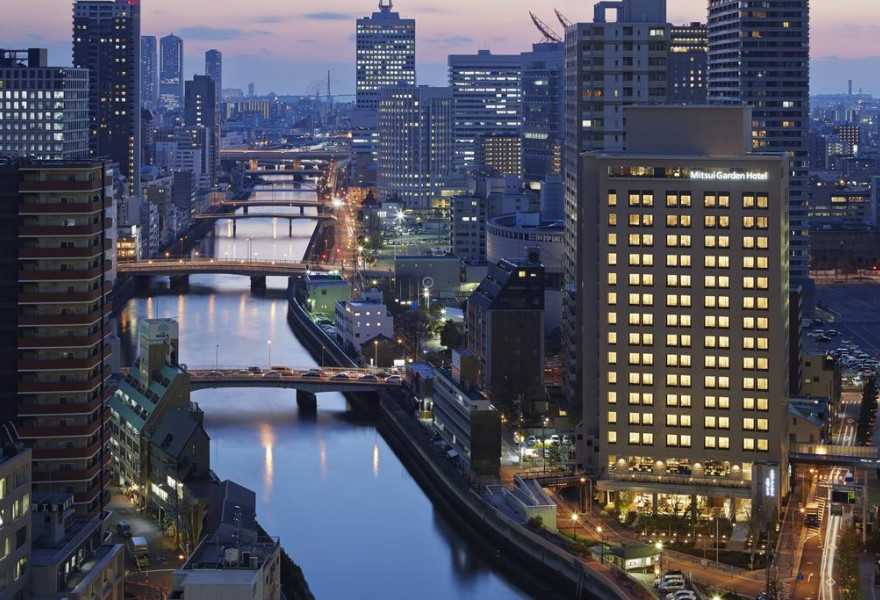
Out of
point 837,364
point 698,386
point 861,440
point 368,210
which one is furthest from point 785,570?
point 368,210

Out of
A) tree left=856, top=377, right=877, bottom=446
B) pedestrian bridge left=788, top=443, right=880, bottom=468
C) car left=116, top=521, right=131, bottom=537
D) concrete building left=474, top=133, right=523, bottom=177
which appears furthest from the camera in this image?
concrete building left=474, top=133, right=523, bottom=177

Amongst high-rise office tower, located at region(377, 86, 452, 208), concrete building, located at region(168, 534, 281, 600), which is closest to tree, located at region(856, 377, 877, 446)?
concrete building, located at region(168, 534, 281, 600)

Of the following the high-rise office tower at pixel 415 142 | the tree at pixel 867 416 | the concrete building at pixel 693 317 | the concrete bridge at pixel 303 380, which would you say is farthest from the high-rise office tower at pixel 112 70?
the concrete building at pixel 693 317

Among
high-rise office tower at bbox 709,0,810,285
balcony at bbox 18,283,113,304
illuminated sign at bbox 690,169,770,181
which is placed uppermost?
high-rise office tower at bbox 709,0,810,285

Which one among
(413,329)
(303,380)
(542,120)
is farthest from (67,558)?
(542,120)

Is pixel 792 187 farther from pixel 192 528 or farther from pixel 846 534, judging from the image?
pixel 192 528

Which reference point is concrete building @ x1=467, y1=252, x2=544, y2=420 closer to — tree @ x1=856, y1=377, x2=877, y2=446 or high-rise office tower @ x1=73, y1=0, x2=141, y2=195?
tree @ x1=856, y1=377, x2=877, y2=446
